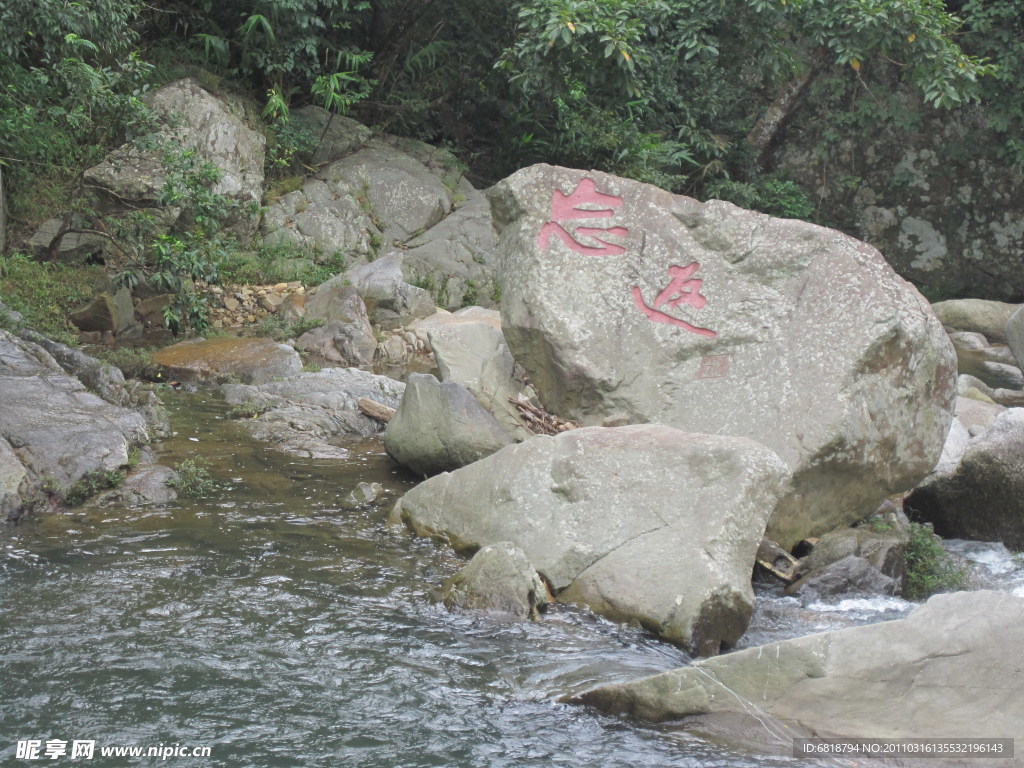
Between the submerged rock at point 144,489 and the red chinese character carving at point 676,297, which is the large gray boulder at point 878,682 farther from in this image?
the submerged rock at point 144,489

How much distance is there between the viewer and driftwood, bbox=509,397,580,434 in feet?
22.9

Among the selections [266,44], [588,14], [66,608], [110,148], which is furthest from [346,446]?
[266,44]

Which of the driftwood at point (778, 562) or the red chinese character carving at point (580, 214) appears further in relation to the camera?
the red chinese character carving at point (580, 214)

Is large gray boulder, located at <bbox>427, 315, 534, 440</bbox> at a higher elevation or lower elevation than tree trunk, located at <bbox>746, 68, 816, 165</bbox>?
lower

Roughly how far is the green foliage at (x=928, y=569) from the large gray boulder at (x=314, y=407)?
404 centimetres

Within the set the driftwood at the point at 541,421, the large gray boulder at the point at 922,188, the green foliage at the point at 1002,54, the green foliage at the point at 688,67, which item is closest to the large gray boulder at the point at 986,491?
the driftwood at the point at 541,421

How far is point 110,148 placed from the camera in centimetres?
1110

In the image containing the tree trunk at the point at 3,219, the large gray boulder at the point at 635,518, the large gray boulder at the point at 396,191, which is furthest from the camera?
the large gray boulder at the point at 396,191

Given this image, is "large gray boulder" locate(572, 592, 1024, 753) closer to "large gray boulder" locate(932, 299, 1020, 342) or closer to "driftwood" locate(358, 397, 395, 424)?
"driftwood" locate(358, 397, 395, 424)

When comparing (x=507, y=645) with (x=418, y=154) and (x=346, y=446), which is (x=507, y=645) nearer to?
(x=346, y=446)

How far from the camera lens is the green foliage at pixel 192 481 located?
613 centimetres

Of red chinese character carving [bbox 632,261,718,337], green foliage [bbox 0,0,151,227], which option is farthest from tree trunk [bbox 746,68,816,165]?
red chinese character carving [bbox 632,261,718,337]

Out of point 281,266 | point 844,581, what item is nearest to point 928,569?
point 844,581

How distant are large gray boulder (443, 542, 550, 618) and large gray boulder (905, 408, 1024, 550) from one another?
347 centimetres
